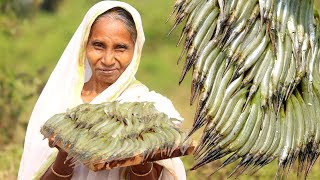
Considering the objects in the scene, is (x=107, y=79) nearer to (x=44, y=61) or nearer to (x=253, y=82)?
(x=253, y=82)

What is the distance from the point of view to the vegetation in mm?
10156

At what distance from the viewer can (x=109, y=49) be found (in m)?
5.38

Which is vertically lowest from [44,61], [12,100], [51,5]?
[12,100]

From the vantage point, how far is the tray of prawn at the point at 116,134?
4734 millimetres

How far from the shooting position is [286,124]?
189 inches

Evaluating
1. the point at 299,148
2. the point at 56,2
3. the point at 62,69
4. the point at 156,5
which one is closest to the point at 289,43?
the point at 299,148

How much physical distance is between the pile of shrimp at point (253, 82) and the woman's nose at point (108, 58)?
1.97 feet

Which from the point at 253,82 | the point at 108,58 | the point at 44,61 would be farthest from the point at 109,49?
the point at 44,61

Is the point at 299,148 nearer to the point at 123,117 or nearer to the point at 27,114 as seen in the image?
the point at 123,117

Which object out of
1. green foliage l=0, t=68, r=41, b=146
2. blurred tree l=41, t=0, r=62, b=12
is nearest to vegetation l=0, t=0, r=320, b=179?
green foliage l=0, t=68, r=41, b=146

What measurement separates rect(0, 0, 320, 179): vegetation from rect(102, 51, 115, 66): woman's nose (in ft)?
10.1

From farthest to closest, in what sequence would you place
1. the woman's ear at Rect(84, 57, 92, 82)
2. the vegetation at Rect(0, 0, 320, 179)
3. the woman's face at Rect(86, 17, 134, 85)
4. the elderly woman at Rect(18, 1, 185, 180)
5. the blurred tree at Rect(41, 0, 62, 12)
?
1. the blurred tree at Rect(41, 0, 62, 12)
2. the vegetation at Rect(0, 0, 320, 179)
3. the woman's ear at Rect(84, 57, 92, 82)
4. the woman's face at Rect(86, 17, 134, 85)
5. the elderly woman at Rect(18, 1, 185, 180)

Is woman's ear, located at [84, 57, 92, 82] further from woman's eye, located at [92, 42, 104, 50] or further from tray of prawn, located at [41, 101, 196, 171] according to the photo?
tray of prawn, located at [41, 101, 196, 171]

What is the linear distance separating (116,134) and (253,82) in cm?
Answer: 61
